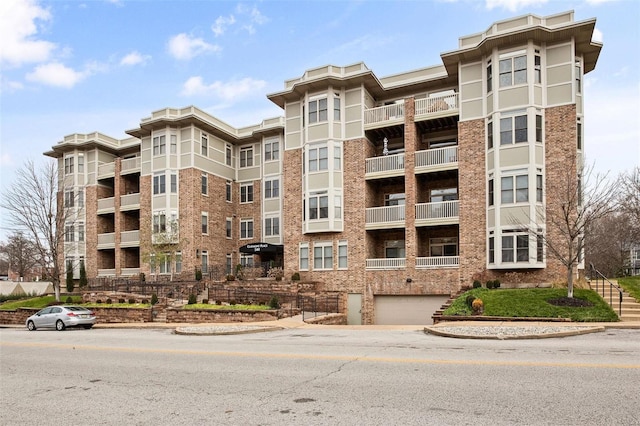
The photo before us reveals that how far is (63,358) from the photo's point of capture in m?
13.6

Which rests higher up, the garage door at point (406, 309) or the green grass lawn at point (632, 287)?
the green grass lawn at point (632, 287)

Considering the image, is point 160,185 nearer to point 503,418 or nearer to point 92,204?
point 92,204

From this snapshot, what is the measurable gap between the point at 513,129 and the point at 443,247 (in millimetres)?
8531

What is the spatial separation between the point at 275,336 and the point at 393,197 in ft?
60.2

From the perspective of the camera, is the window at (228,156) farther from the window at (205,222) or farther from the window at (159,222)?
the window at (159,222)

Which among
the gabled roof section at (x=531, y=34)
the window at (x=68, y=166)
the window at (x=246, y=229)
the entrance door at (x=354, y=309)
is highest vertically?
the gabled roof section at (x=531, y=34)

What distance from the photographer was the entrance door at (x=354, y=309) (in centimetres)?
3162

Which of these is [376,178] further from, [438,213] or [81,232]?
[81,232]

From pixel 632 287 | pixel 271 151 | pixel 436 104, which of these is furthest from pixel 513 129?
pixel 271 151

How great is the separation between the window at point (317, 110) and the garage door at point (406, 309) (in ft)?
39.4

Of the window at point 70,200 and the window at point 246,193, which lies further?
the window at point 246,193

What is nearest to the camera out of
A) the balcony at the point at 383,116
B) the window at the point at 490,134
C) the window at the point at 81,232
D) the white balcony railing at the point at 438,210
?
the window at the point at 490,134

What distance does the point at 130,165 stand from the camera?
145 ft

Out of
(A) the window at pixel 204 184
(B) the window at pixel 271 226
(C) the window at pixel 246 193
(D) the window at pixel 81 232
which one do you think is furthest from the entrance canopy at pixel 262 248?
(D) the window at pixel 81 232
